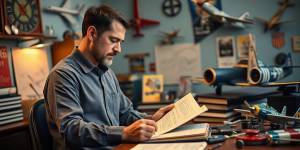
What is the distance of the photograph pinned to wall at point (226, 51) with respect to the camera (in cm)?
304

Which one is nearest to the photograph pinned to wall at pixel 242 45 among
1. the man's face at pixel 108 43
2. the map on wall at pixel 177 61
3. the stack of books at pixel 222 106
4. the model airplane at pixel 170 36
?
the map on wall at pixel 177 61

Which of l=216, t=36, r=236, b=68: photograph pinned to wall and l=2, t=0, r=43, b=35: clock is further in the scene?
l=216, t=36, r=236, b=68: photograph pinned to wall

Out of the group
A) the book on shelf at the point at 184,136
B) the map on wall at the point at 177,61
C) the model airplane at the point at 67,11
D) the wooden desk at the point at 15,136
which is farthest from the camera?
the map on wall at the point at 177,61

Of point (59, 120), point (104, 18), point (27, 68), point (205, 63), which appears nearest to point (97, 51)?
point (104, 18)

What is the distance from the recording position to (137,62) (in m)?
3.39

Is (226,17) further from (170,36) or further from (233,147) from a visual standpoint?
(233,147)

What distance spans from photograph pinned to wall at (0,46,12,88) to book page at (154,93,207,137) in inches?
54.0

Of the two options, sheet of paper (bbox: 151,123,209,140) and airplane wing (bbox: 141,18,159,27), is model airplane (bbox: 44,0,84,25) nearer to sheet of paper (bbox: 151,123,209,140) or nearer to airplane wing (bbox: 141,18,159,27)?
airplane wing (bbox: 141,18,159,27)

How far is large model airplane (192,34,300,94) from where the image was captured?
156 centimetres

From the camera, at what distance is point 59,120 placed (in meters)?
1.21

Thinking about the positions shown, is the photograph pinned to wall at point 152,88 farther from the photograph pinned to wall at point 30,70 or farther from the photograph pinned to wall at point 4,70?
the photograph pinned to wall at point 4,70

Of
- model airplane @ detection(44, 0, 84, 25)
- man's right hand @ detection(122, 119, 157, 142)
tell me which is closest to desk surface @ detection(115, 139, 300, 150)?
man's right hand @ detection(122, 119, 157, 142)

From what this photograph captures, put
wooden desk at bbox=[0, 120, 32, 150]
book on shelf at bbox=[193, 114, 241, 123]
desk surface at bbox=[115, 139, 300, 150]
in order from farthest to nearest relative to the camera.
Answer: wooden desk at bbox=[0, 120, 32, 150]
book on shelf at bbox=[193, 114, 241, 123]
desk surface at bbox=[115, 139, 300, 150]

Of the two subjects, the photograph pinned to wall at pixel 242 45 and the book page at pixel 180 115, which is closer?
the book page at pixel 180 115
